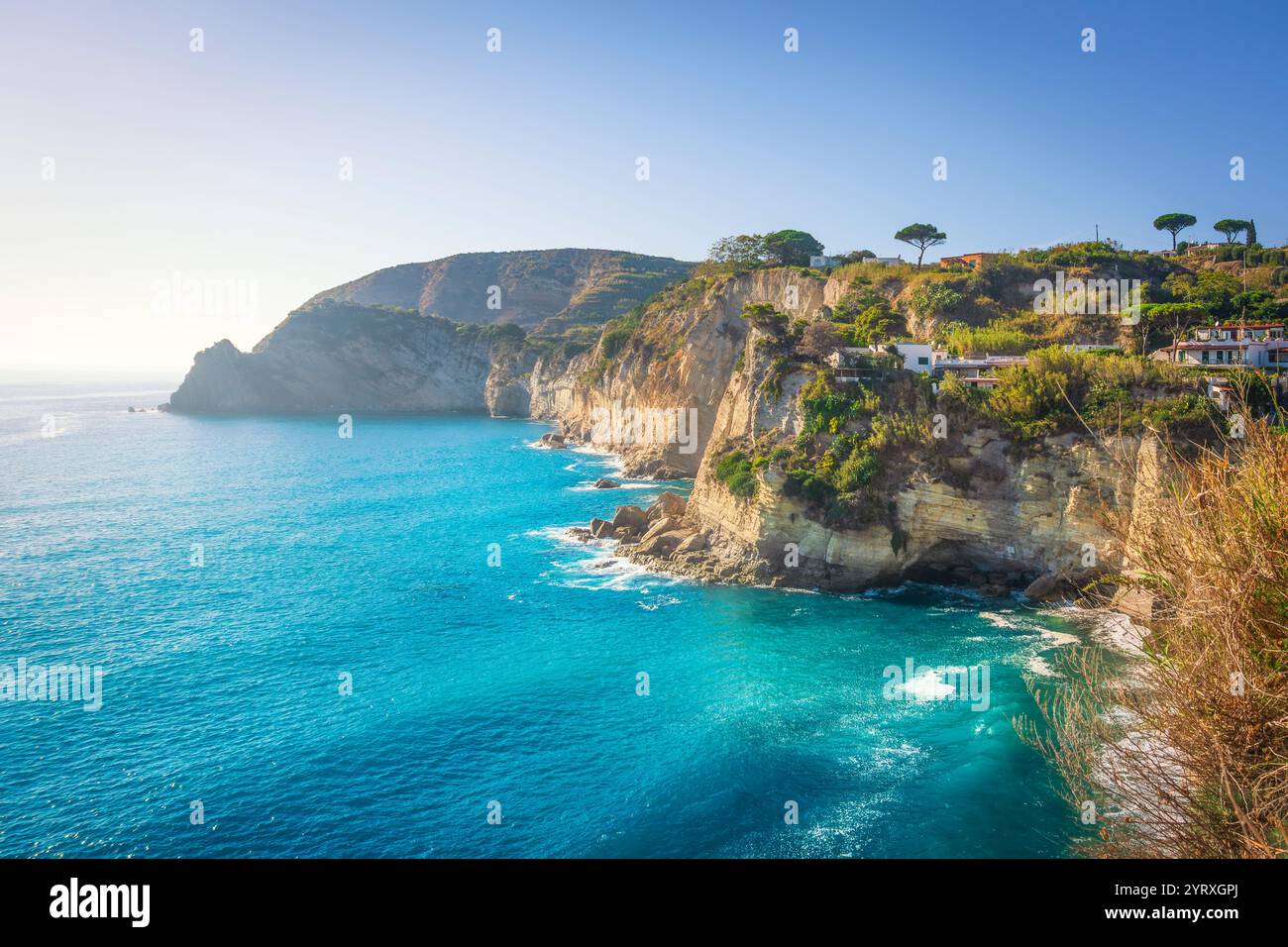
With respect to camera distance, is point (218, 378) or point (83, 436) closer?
point (83, 436)

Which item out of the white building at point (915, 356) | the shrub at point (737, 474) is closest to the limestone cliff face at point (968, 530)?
the shrub at point (737, 474)

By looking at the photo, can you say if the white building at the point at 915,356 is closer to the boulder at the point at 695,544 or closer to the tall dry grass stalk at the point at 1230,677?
the boulder at the point at 695,544

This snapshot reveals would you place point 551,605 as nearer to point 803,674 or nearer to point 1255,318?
point 803,674

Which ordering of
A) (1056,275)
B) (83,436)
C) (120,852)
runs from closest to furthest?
(120,852), (1056,275), (83,436)

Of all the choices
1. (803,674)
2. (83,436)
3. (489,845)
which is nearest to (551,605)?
(803,674)

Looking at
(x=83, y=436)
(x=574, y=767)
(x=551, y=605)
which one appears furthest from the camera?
(x=83, y=436)

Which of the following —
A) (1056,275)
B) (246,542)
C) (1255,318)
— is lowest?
(246,542)
